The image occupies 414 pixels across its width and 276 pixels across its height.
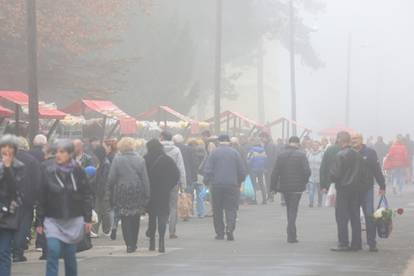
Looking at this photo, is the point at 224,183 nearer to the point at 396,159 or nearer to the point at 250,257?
the point at 250,257

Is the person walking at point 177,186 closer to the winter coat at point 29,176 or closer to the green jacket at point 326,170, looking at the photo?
the green jacket at point 326,170

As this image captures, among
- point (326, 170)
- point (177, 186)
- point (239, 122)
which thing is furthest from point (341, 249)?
point (239, 122)

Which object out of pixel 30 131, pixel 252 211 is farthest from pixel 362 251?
pixel 252 211

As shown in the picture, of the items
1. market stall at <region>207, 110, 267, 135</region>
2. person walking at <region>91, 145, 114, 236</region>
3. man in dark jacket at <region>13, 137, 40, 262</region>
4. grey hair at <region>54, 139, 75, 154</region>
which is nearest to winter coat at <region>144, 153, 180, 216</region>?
person walking at <region>91, 145, 114, 236</region>

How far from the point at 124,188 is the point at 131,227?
56 cm

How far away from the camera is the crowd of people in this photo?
1118 centimetres

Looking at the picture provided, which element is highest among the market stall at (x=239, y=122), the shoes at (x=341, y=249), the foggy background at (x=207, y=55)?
Result: the foggy background at (x=207, y=55)

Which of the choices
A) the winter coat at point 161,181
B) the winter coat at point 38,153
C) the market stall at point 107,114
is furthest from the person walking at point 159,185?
the market stall at point 107,114

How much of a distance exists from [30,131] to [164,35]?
2560 cm

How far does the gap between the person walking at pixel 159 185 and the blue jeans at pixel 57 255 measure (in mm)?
5630

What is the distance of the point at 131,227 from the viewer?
16656 mm

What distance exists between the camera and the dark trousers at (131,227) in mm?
16625

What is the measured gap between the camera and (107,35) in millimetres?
43344

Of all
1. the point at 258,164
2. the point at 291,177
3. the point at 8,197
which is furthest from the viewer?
the point at 258,164
